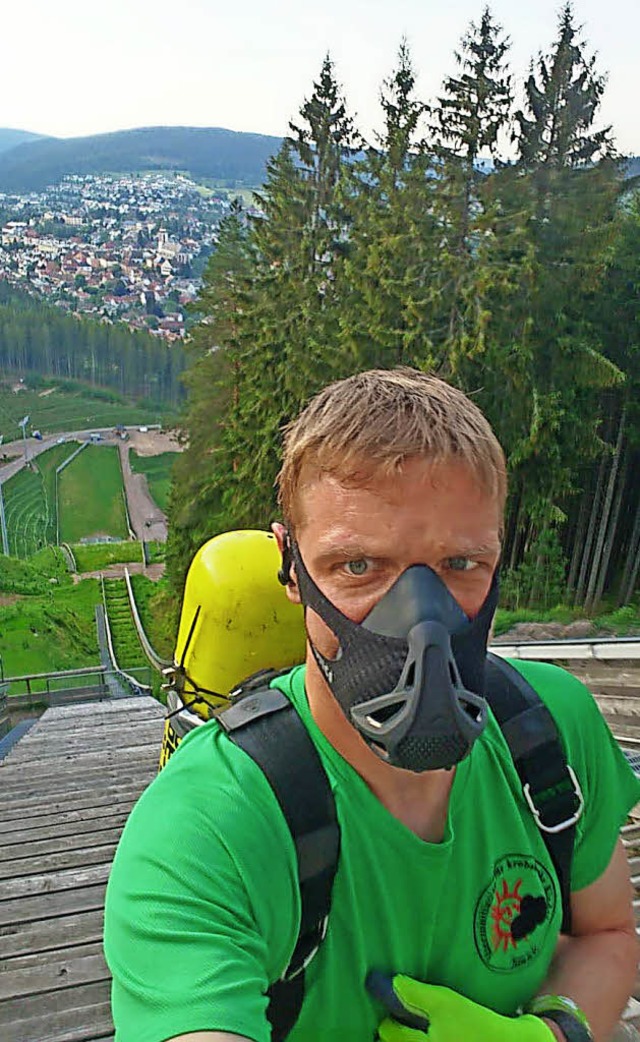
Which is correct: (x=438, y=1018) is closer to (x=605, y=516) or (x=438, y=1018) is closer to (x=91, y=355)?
(x=605, y=516)

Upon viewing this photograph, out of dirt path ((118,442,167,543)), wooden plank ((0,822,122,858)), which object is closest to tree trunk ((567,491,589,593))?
wooden plank ((0,822,122,858))

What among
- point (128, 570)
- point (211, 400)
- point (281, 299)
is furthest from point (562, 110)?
point (128, 570)

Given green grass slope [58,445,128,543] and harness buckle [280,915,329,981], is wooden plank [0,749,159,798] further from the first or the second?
green grass slope [58,445,128,543]

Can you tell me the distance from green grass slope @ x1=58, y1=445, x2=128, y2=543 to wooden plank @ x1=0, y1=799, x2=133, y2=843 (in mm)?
55920

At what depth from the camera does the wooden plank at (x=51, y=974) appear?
2809 millimetres

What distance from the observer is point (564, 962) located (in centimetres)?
142

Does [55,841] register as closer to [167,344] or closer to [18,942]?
[18,942]

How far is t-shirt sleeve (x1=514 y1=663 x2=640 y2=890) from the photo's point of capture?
1.44m

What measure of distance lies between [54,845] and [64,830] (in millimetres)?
256

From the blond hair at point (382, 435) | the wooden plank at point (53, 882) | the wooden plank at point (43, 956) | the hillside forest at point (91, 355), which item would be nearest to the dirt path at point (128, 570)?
the wooden plank at point (53, 882)

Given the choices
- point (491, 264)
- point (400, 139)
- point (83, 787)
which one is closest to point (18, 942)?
point (83, 787)

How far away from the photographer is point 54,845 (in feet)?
13.7

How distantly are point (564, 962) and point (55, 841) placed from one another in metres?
3.46

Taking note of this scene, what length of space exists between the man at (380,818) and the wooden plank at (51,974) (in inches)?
80.5
